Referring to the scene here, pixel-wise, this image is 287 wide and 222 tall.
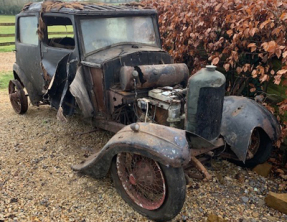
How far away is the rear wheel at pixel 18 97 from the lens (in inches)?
210

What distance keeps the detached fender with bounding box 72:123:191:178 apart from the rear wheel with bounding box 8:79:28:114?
315cm

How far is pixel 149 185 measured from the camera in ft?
9.40

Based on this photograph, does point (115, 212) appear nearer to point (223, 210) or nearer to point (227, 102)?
point (223, 210)

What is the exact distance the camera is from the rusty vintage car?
2658mm

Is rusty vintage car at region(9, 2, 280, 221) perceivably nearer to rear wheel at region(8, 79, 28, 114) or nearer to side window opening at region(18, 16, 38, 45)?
side window opening at region(18, 16, 38, 45)

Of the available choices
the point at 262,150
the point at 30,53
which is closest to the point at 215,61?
the point at 262,150

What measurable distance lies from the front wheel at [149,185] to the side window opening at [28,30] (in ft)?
9.65

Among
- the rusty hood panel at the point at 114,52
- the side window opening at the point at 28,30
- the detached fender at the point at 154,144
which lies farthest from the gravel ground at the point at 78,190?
the side window opening at the point at 28,30

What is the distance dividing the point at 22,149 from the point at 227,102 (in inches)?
124

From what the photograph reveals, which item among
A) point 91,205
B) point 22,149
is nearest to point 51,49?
point 22,149

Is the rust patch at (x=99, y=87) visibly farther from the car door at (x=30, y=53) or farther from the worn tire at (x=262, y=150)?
the worn tire at (x=262, y=150)

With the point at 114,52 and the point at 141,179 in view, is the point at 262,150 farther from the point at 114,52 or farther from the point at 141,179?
the point at 114,52

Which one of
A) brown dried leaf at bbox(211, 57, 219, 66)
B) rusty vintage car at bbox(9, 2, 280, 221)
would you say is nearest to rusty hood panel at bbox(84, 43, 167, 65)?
rusty vintage car at bbox(9, 2, 280, 221)

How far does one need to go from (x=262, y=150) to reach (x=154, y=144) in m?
1.83
